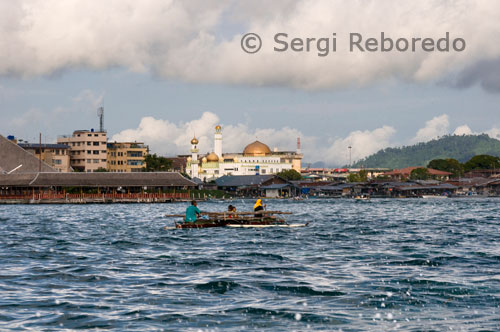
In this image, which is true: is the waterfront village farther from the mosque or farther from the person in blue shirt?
the person in blue shirt

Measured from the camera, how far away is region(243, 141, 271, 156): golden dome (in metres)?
196

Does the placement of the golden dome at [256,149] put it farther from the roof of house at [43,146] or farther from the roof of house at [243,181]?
the roof of house at [43,146]

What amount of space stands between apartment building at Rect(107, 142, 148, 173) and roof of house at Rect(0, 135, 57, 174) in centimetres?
3138

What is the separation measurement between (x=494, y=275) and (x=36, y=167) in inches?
4364

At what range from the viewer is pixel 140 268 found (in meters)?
21.8

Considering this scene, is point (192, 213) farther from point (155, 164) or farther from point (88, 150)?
point (88, 150)

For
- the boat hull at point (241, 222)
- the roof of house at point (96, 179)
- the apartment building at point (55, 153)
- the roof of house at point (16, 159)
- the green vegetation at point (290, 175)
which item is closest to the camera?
the boat hull at point (241, 222)

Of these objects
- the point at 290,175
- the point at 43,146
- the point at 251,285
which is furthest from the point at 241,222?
the point at 290,175

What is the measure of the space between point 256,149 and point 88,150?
5986 cm

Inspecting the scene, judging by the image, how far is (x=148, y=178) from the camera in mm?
110250

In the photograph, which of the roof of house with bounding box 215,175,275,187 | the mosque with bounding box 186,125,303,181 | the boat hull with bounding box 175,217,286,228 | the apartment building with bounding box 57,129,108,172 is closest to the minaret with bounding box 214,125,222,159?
the mosque with bounding box 186,125,303,181

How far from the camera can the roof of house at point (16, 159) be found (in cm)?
12081

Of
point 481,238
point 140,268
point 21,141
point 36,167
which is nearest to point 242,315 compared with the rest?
point 140,268

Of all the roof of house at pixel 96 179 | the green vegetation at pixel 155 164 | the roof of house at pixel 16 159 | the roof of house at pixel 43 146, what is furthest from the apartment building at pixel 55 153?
the roof of house at pixel 96 179
